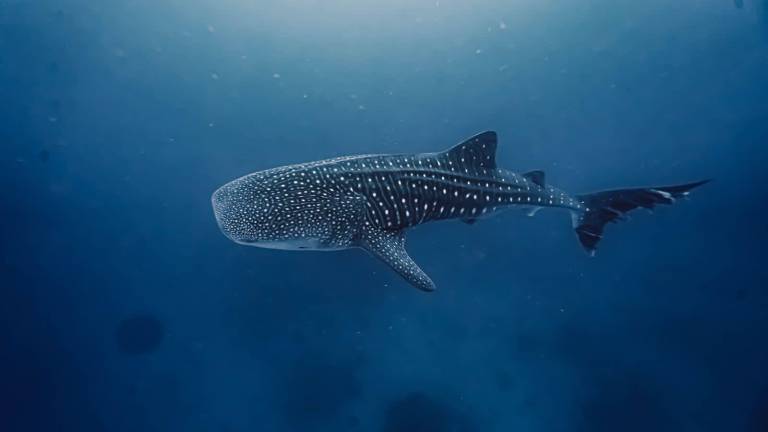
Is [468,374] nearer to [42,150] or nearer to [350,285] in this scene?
[350,285]

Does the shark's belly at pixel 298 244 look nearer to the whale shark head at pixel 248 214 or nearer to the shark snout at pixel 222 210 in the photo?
the whale shark head at pixel 248 214

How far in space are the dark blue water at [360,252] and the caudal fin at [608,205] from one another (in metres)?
3.98

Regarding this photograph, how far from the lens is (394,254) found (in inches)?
187

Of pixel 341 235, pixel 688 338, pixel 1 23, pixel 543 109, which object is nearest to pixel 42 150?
pixel 1 23

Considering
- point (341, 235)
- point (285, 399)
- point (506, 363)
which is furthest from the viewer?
point (506, 363)

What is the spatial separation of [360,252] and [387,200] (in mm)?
4458

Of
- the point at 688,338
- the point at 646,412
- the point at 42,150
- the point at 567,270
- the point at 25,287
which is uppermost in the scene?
the point at 42,150

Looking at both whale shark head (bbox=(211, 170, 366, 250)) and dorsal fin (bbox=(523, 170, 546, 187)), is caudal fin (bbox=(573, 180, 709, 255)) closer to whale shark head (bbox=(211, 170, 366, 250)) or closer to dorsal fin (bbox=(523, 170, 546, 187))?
dorsal fin (bbox=(523, 170, 546, 187))

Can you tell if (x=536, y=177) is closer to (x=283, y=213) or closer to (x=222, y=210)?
(x=283, y=213)

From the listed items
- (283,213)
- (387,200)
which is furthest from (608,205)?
(283,213)

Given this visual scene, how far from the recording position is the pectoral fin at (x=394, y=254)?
15.0 feet

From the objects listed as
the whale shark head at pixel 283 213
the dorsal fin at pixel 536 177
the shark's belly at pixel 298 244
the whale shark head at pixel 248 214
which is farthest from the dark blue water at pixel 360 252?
the whale shark head at pixel 248 214

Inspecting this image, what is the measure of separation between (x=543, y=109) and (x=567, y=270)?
13.3 ft

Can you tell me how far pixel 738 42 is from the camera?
36.9 feet
